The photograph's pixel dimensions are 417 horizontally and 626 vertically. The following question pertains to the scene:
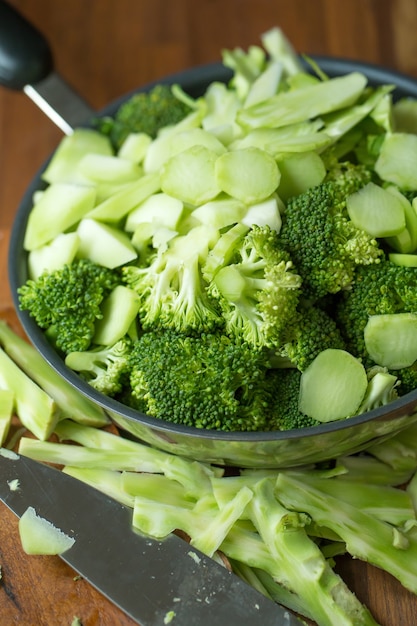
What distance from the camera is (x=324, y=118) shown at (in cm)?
139

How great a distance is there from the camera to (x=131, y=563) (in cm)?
115

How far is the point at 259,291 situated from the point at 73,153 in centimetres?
57

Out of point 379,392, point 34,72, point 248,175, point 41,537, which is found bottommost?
point 379,392

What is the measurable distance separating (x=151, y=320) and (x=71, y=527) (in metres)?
0.33

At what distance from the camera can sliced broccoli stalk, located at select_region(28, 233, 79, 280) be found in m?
1.32

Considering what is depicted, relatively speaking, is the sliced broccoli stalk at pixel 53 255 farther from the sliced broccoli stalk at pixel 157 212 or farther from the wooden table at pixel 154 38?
the wooden table at pixel 154 38

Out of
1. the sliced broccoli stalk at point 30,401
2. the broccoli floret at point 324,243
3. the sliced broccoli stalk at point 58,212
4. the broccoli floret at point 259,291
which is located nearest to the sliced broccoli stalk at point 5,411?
the sliced broccoli stalk at point 30,401

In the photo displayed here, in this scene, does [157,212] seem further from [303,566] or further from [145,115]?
[303,566]

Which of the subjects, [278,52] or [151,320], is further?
[278,52]

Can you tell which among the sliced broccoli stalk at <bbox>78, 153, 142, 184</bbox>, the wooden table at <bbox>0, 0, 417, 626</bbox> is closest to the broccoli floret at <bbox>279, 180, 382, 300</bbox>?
the sliced broccoli stalk at <bbox>78, 153, 142, 184</bbox>

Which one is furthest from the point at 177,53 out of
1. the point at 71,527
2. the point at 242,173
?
the point at 71,527

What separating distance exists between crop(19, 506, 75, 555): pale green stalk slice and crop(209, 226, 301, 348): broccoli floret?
391mm

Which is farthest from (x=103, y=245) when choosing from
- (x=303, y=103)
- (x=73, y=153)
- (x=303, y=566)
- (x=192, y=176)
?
(x=303, y=566)

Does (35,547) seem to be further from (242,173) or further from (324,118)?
(324,118)
